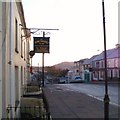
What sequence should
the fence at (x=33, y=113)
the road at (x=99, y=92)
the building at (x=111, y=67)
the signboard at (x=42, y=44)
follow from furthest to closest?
the building at (x=111, y=67) → the signboard at (x=42, y=44) → the road at (x=99, y=92) → the fence at (x=33, y=113)

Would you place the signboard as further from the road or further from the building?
the building

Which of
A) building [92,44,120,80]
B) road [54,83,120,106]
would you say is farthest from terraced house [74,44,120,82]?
road [54,83,120,106]

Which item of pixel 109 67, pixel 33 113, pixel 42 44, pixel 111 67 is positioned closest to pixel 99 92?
pixel 42 44

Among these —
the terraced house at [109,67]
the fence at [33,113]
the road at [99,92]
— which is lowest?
the road at [99,92]

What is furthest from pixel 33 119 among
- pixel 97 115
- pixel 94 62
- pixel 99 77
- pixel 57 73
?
pixel 57 73

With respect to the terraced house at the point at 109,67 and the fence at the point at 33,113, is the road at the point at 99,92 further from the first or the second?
the terraced house at the point at 109,67

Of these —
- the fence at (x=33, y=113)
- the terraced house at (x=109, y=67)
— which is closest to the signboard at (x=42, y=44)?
the fence at (x=33, y=113)

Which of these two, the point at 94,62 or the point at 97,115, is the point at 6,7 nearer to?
the point at 97,115

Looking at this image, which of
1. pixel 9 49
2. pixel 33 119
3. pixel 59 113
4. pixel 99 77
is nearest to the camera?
pixel 9 49

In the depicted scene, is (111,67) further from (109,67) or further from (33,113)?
(33,113)

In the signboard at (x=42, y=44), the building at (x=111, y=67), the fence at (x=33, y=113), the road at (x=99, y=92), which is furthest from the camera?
the building at (x=111, y=67)

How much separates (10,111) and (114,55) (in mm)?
80015

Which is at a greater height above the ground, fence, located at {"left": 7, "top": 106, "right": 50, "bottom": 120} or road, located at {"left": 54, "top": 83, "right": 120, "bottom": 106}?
fence, located at {"left": 7, "top": 106, "right": 50, "bottom": 120}

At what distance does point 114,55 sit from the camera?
8888 centimetres
